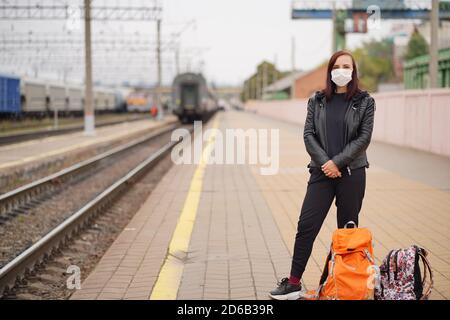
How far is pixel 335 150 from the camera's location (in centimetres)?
471

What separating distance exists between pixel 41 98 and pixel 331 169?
146 ft

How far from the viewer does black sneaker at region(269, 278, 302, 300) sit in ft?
15.4

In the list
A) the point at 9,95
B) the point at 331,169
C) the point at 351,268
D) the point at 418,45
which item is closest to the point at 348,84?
the point at 331,169

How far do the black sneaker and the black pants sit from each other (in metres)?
0.09

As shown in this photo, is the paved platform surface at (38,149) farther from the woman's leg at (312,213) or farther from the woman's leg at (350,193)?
the woman's leg at (350,193)

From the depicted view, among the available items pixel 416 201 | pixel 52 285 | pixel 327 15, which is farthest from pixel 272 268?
pixel 327 15

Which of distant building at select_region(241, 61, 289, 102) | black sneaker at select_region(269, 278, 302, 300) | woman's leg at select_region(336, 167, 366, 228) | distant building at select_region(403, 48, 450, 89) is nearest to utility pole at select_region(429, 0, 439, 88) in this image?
distant building at select_region(403, 48, 450, 89)

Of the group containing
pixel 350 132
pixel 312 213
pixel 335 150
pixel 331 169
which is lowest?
pixel 312 213

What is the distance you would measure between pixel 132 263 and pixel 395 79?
8444 centimetres

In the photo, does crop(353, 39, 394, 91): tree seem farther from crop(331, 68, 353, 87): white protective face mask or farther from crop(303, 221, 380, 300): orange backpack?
crop(303, 221, 380, 300): orange backpack

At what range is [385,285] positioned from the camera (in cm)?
455

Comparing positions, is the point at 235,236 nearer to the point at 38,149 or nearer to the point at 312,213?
the point at 312,213

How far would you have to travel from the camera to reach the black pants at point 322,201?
4.76 meters

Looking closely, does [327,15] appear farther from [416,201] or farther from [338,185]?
[338,185]
